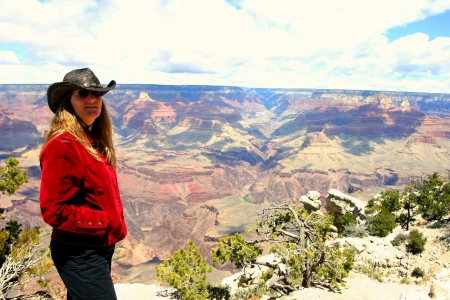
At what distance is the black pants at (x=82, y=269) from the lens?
8.99 ft

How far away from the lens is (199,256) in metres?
11.3

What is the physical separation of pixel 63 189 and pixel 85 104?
32.3 inches

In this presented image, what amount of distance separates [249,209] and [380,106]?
157814 millimetres

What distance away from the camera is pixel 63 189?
247 centimetres

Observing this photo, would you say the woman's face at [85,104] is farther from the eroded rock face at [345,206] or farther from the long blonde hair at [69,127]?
the eroded rock face at [345,206]

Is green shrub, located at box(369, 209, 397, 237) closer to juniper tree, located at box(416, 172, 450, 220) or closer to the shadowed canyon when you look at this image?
juniper tree, located at box(416, 172, 450, 220)

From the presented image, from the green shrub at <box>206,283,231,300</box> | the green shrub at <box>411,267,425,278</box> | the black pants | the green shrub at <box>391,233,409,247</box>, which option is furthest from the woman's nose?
the green shrub at <box>391,233,409,247</box>

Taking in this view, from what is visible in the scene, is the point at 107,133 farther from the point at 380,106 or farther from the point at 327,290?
the point at 380,106

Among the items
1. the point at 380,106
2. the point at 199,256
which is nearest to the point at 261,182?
the point at 380,106

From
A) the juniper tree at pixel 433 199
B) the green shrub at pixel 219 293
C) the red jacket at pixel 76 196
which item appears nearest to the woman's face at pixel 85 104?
the red jacket at pixel 76 196

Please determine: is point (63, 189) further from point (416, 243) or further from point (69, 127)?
point (416, 243)

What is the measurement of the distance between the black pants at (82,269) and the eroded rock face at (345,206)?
25.1 m

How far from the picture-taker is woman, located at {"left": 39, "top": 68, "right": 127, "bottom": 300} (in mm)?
2486

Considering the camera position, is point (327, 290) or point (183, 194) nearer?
point (327, 290)
